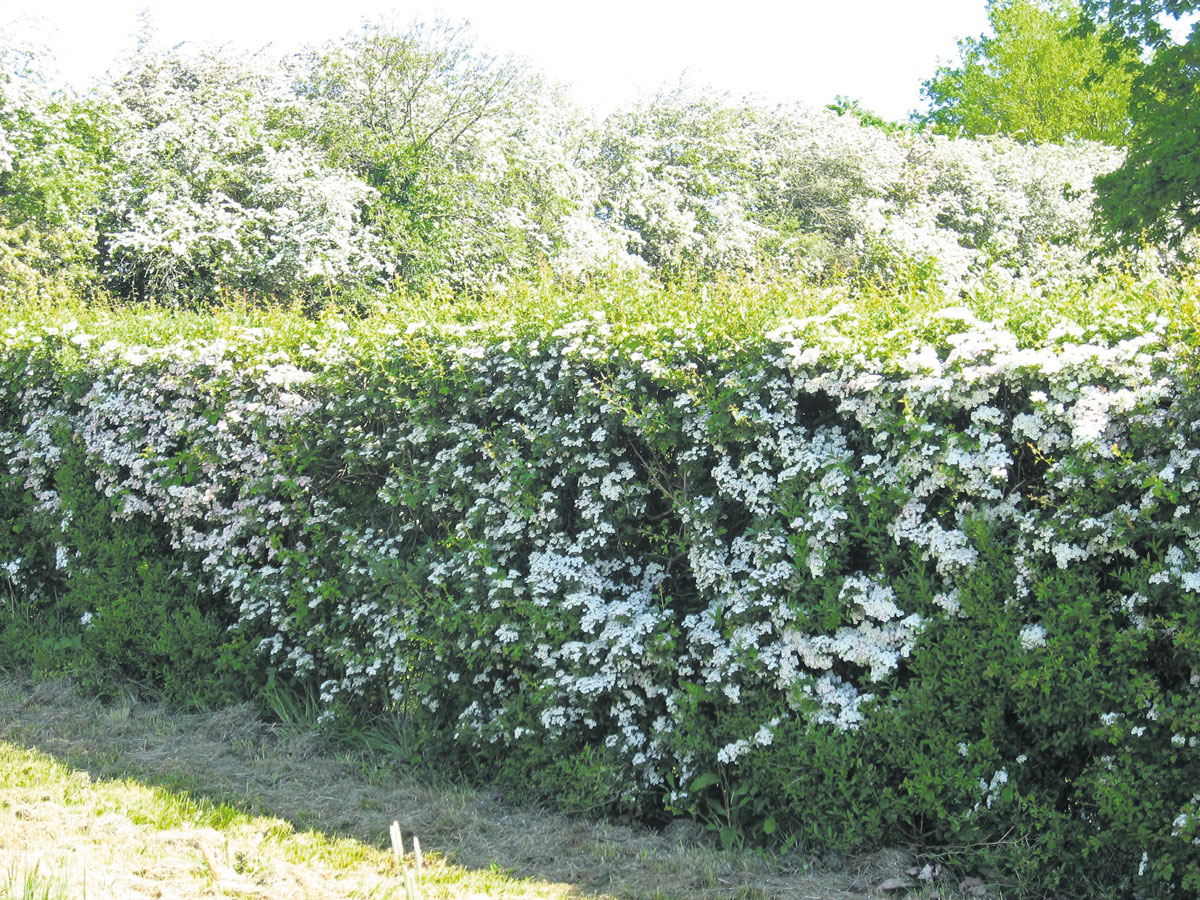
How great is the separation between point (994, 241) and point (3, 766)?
1943 centimetres

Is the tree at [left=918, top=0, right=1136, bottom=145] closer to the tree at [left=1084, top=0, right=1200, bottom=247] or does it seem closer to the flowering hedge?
the tree at [left=1084, top=0, right=1200, bottom=247]

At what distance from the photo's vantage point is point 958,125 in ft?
144

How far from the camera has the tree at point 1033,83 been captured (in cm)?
3694

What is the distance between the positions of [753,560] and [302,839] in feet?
6.77

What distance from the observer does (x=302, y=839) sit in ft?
13.4

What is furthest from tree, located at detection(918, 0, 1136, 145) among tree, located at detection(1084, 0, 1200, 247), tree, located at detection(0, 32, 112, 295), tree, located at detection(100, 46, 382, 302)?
tree, located at detection(0, 32, 112, 295)

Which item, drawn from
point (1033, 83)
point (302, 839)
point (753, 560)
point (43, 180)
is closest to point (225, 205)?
point (43, 180)

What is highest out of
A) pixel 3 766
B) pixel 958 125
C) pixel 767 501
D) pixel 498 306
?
pixel 958 125

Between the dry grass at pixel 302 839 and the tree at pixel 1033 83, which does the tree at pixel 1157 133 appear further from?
the tree at pixel 1033 83

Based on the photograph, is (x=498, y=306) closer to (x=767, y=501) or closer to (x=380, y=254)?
(x=767, y=501)

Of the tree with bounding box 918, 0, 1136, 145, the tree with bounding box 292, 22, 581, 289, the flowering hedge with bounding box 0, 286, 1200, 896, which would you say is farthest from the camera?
the tree with bounding box 918, 0, 1136, 145

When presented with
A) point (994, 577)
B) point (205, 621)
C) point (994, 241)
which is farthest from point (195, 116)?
point (994, 577)

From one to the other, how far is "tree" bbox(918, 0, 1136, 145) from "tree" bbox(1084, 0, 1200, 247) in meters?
21.5

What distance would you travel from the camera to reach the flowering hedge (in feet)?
10.7
